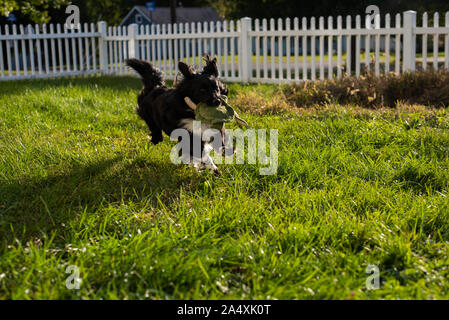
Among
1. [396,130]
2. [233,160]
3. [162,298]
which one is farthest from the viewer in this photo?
[396,130]

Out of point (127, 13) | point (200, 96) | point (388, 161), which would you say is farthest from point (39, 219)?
point (127, 13)

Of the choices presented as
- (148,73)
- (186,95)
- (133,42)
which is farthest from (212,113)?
(133,42)

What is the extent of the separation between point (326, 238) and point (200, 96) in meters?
1.79

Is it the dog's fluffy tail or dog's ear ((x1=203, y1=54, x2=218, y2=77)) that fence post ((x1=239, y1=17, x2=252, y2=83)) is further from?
dog's ear ((x1=203, y1=54, x2=218, y2=77))

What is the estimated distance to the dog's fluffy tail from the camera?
5.34 m

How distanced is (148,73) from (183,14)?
1771 inches

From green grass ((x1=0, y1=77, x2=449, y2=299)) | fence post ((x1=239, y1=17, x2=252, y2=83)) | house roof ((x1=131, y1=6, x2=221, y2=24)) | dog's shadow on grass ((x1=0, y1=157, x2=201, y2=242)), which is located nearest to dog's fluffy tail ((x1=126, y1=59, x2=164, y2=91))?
green grass ((x1=0, y1=77, x2=449, y2=299))

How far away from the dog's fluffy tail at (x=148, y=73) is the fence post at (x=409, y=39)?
5.68 metres

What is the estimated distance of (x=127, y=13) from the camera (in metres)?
52.9

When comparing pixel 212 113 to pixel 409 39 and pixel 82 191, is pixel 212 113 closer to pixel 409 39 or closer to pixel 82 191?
pixel 82 191

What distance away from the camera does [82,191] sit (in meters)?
3.79

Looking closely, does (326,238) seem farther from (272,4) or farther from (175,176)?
(272,4)

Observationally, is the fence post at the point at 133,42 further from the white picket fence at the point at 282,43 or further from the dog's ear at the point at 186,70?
the dog's ear at the point at 186,70

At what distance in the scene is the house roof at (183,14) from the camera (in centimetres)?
4786
